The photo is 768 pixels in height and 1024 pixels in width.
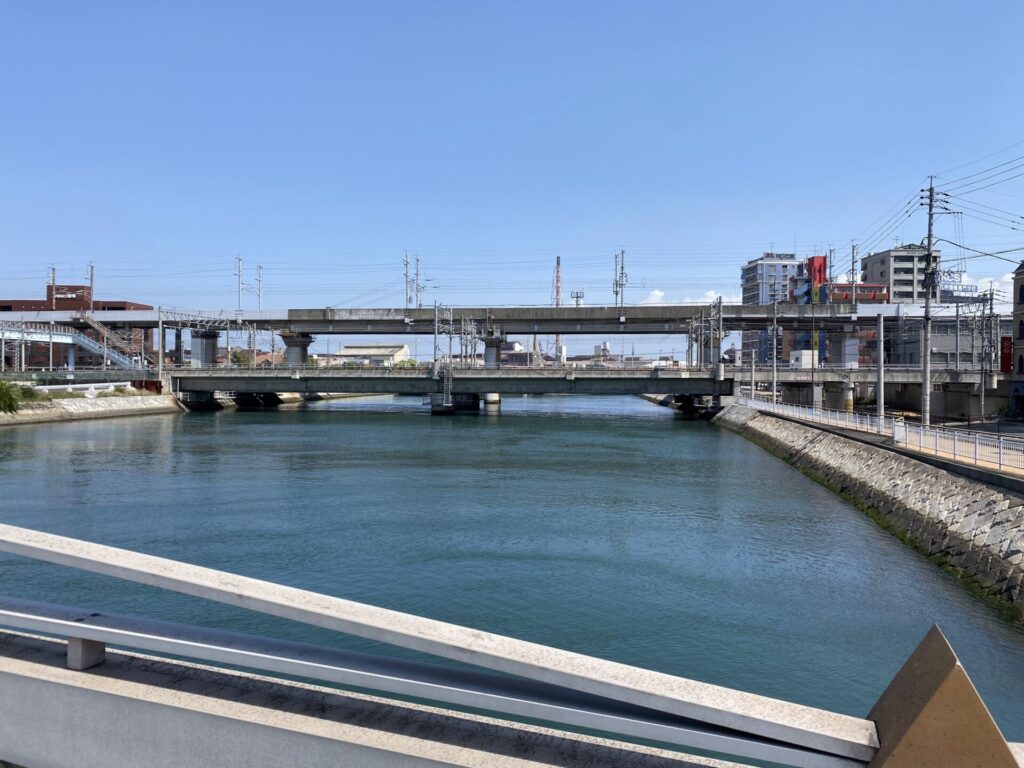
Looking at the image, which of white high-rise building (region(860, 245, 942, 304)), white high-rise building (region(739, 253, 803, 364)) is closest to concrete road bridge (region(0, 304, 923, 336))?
white high-rise building (region(860, 245, 942, 304))

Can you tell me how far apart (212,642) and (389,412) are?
79.0 meters

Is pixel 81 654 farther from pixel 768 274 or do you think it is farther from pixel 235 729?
pixel 768 274

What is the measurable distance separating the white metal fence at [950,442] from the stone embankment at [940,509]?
0.90 metres

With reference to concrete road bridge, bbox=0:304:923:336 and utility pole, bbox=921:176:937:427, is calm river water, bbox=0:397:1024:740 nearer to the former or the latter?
utility pole, bbox=921:176:937:427

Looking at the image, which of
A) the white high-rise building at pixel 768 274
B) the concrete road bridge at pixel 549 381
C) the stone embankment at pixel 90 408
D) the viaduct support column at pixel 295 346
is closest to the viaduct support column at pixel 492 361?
the concrete road bridge at pixel 549 381

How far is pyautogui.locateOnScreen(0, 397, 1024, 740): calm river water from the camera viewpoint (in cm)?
1245

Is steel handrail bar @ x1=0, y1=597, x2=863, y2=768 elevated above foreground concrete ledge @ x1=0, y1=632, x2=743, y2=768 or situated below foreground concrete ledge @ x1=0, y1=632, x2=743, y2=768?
above

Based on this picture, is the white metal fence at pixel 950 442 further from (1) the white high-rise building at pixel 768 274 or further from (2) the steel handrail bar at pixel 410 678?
(1) the white high-rise building at pixel 768 274

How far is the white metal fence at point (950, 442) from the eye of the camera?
20141 millimetres

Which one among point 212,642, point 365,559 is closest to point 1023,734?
point 212,642

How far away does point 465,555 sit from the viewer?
61.0 ft

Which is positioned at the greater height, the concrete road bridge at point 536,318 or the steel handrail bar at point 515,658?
the concrete road bridge at point 536,318

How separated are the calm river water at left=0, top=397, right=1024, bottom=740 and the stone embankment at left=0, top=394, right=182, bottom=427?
17004 mm

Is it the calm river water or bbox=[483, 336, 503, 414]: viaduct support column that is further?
bbox=[483, 336, 503, 414]: viaduct support column
